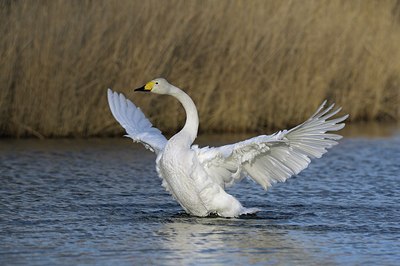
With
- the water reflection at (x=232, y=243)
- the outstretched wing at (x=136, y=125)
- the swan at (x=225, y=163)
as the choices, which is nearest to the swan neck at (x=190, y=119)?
the swan at (x=225, y=163)

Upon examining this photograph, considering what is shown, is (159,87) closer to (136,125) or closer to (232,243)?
(136,125)

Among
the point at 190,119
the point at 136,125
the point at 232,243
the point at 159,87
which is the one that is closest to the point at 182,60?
the point at 136,125

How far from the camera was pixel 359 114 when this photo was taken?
17.5 metres

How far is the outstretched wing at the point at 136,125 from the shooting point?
32.0 ft

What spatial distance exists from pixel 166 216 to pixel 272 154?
1.07 metres

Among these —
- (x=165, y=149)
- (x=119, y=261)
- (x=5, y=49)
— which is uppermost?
(x=5, y=49)

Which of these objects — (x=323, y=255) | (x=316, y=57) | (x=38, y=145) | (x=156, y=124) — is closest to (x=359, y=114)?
(x=316, y=57)

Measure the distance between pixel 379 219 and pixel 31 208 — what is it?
2957mm

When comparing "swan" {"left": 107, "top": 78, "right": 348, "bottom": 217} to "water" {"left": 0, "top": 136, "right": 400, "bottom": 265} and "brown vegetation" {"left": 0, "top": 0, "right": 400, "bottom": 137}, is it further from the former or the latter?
"brown vegetation" {"left": 0, "top": 0, "right": 400, "bottom": 137}

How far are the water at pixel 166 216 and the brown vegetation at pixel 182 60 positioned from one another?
903 millimetres

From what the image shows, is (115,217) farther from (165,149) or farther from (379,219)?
(379,219)

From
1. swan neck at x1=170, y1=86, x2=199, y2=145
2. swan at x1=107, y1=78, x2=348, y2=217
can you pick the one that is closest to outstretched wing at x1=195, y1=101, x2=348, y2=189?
swan at x1=107, y1=78, x2=348, y2=217

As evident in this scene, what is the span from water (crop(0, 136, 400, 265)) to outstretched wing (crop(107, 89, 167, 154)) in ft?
1.88

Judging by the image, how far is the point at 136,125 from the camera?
10.4 m
